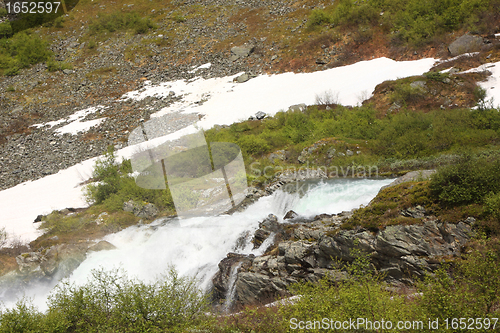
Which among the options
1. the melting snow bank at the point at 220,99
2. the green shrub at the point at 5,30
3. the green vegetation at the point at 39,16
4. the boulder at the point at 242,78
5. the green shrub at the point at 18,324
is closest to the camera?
the green shrub at the point at 18,324

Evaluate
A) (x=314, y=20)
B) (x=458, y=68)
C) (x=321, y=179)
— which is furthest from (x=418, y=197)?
(x=314, y=20)

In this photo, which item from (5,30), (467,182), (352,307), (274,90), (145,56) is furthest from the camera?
(5,30)

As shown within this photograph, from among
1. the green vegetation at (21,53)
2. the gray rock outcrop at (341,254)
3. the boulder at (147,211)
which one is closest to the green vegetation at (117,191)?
the boulder at (147,211)

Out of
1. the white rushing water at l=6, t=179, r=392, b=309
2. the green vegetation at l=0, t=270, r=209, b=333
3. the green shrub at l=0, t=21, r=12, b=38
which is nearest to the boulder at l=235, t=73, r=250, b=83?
the white rushing water at l=6, t=179, r=392, b=309

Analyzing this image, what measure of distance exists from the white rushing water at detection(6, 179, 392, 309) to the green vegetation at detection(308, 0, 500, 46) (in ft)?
78.1

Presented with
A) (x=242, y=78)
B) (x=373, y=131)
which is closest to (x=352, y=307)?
(x=373, y=131)

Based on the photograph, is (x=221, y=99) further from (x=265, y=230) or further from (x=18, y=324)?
(x=18, y=324)

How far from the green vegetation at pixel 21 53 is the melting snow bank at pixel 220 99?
19472 millimetres

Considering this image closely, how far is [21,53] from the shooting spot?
1927 inches

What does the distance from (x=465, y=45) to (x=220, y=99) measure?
25.3 metres

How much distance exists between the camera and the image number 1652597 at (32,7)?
193 feet

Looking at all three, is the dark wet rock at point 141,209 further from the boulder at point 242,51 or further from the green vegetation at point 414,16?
the green vegetation at point 414,16
